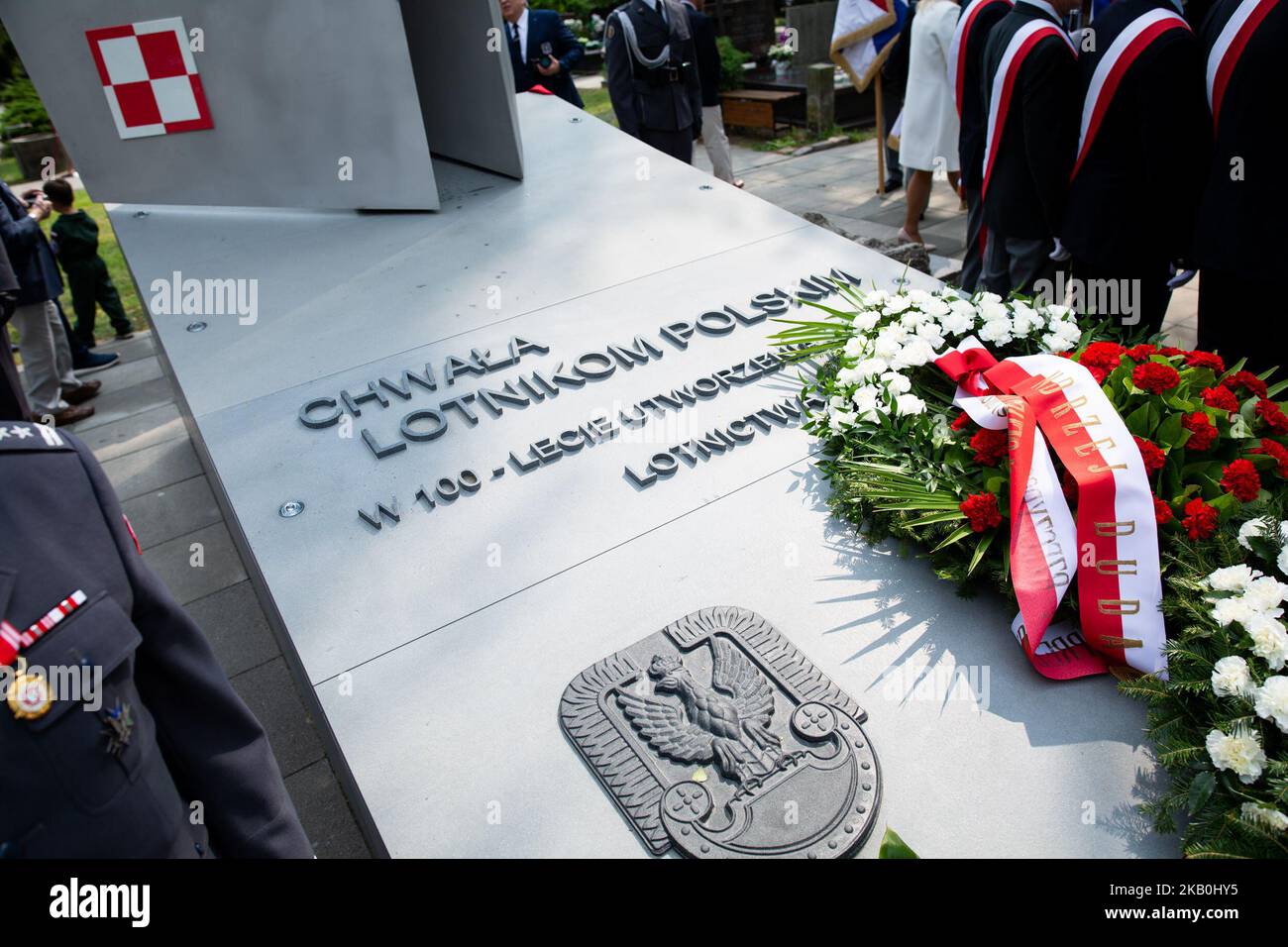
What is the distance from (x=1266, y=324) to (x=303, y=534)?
3759mm

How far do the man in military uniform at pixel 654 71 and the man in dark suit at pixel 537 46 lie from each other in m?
0.90

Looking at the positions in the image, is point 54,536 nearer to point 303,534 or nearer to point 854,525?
point 303,534

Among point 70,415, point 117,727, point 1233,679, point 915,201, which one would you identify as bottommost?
point 70,415

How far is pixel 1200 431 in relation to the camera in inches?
91.6

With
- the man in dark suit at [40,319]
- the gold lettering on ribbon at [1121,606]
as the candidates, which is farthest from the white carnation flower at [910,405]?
the man in dark suit at [40,319]

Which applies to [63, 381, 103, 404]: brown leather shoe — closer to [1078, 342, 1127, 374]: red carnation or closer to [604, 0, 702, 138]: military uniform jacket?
[604, 0, 702, 138]: military uniform jacket

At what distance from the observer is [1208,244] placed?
3271 mm

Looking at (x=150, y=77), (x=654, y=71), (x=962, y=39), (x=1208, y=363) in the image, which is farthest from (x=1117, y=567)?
(x=654, y=71)

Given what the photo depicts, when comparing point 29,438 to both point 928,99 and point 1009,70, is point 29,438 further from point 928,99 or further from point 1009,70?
point 928,99

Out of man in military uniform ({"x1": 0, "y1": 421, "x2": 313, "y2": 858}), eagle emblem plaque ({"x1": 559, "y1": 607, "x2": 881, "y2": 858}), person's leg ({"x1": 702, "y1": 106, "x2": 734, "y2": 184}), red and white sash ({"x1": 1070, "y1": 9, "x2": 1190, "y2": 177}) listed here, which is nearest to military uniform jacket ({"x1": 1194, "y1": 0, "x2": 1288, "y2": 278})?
red and white sash ({"x1": 1070, "y1": 9, "x2": 1190, "y2": 177})

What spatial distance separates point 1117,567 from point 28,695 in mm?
2310

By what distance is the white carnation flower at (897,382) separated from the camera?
2.79m

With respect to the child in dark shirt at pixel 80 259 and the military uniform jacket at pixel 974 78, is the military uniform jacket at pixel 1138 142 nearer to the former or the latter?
the military uniform jacket at pixel 974 78
